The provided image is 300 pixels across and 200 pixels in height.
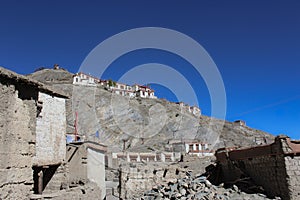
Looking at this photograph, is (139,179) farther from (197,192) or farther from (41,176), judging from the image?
(41,176)

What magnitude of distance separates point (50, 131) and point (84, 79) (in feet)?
242

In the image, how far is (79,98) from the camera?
73750 mm

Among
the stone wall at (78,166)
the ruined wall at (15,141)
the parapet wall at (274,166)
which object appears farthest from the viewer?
the stone wall at (78,166)

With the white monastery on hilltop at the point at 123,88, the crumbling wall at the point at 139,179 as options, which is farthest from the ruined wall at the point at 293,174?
the white monastery on hilltop at the point at 123,88

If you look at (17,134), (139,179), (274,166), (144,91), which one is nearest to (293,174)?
(274,166)

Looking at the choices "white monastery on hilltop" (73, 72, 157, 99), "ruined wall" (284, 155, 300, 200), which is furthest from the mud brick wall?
"white monastery on hilltop" (73, 72, 157, 99)

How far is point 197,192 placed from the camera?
1383cm

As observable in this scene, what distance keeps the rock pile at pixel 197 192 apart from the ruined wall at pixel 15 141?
8830 mm

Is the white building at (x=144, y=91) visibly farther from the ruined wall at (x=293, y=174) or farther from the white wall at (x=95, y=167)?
the ruined wall at (x=293, y=174)

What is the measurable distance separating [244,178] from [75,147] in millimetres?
9061

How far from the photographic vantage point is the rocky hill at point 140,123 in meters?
60.8

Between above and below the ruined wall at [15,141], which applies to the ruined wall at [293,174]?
below

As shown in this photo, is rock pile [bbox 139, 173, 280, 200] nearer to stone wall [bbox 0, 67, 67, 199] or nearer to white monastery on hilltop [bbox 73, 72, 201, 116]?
stone wall [bbox 0, 67, 67, 199]

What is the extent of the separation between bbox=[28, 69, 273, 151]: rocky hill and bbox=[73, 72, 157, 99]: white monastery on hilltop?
4.09m
